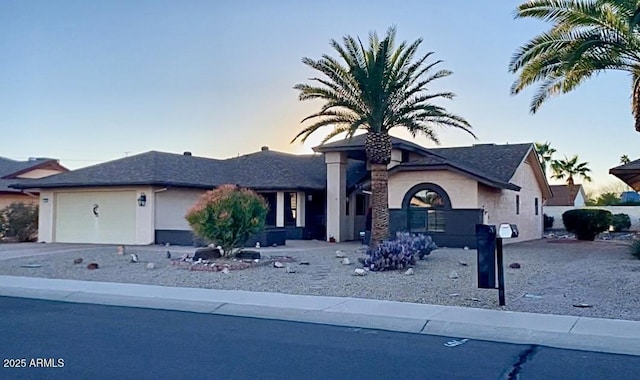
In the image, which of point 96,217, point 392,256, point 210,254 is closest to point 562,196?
point 96,217

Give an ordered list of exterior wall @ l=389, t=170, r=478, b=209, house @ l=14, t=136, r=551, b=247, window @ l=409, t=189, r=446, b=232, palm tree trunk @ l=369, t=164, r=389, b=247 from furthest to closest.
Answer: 1. window @ l=409, t=189, r=446, b=232
2. house @ l=14, t=136, r=551, b=247
3. exterior wall @ l=389, t=170, r=478, b=209
4. palm tree trunk @ l=369, t=164, r=389, b=247

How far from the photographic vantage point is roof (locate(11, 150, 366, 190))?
2861cm

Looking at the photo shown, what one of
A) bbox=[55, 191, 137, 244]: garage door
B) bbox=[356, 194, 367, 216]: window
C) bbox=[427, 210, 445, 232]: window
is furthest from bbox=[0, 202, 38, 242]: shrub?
bbox=[427, 210, 445, 232]: window

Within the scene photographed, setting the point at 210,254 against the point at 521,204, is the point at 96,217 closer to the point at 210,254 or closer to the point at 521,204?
the point at 210,254

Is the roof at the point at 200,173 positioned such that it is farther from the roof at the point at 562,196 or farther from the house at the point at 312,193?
the roof at the point at 562,196

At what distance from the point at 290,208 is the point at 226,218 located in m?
13.4

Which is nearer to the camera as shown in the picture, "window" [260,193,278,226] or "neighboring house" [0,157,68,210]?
"window" [260,193,278,226]

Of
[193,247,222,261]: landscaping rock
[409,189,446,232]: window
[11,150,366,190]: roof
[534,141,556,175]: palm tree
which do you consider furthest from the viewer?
[534,141,556,175]: palm tree

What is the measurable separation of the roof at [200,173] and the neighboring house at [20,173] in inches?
194

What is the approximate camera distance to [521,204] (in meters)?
32.6

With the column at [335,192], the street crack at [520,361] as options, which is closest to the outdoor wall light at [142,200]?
the column at [335,192]

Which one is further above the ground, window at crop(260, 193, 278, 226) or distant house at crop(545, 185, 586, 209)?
distant house at crop(545, 185, 586, 209)

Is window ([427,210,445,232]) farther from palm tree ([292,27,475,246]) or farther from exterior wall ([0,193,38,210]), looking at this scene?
exterior wall ([0,193,38,210])

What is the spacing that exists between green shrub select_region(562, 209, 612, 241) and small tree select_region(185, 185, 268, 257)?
67.7ft
